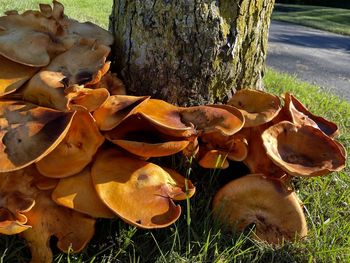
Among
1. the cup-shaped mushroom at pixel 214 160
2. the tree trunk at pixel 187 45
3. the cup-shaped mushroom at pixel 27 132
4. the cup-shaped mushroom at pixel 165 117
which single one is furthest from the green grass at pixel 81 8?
the cup-shaped mushroom at pixel 214 160

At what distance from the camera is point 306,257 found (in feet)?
7.17

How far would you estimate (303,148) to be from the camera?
7.35ft

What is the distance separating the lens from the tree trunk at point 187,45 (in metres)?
2.37

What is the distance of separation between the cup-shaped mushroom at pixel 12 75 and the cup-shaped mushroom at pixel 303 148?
1.12m

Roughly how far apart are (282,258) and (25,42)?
1.56 metres

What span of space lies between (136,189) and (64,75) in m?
0.65

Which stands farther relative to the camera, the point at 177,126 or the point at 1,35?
the point at 1,35

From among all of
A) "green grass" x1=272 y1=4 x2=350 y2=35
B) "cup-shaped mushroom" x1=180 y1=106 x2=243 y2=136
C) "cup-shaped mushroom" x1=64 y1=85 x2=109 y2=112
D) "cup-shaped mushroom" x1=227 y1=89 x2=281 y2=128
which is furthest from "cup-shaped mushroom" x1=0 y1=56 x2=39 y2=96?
"green grass" x1=272 y1=4 x2=350 y2=35

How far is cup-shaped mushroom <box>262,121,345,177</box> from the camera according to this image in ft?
7.01

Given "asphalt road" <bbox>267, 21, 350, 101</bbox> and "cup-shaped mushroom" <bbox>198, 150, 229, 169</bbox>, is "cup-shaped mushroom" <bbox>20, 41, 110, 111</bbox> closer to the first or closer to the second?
"cup-shaped mushroom" <bbox>198, 150, 229, 169</bbox>

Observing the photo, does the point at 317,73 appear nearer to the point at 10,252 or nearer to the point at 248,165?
the point at 248,165

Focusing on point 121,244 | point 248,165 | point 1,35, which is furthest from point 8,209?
point 248,165

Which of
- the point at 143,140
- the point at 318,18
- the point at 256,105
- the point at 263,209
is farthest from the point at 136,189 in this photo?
the point at 318,18

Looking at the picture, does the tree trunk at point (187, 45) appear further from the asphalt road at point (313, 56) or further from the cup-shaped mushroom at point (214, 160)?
the asphalt road at point (313, 56)
